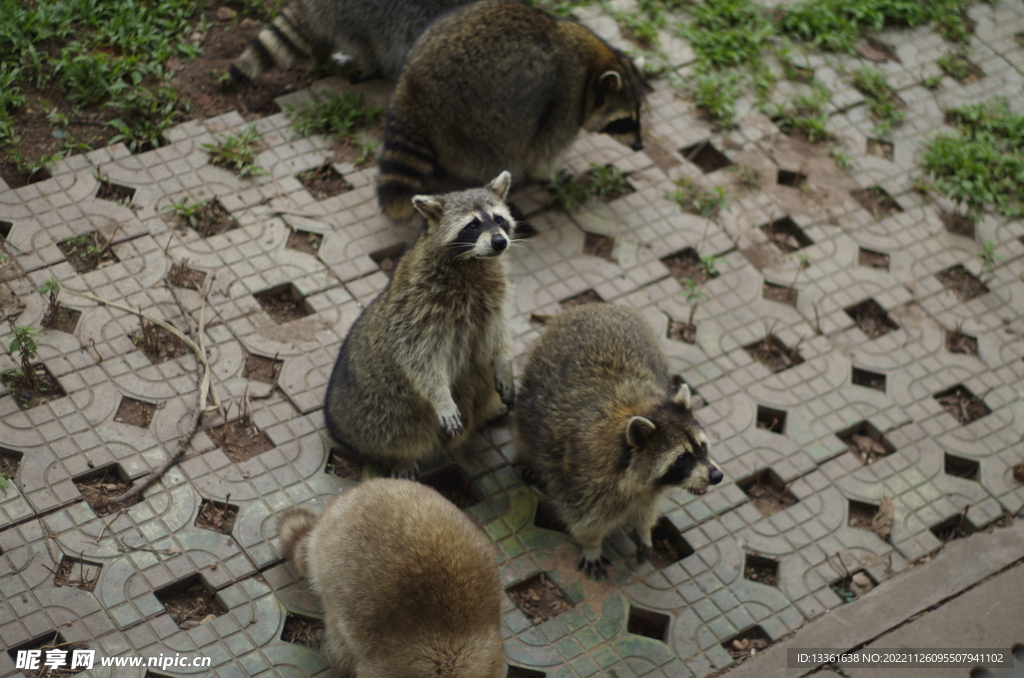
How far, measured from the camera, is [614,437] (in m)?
3.86

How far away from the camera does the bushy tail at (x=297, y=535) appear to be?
11.8 ft

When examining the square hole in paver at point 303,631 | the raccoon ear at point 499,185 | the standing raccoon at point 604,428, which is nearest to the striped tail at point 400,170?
the raccoon ear at point 499,185

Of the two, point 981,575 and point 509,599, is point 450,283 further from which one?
point 981,575

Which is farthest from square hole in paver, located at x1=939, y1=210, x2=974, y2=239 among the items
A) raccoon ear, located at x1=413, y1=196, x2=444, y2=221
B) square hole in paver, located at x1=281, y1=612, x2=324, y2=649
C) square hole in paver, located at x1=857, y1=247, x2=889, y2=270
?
square hole in paver, located at x1=281, y1=612, x2=324, y2=649

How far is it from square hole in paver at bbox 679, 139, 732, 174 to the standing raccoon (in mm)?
1787

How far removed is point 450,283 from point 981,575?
8.53 ft

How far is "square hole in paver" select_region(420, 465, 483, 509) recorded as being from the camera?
4.22 meters

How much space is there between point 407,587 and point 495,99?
305cm

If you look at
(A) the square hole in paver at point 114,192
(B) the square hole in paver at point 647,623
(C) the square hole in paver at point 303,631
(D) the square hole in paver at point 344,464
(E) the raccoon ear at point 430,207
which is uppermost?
(E) the raccoon ear at point 430,207

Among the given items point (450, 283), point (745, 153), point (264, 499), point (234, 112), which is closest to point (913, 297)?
point (745, 153)

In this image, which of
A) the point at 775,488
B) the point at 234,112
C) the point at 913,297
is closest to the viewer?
the point at 775,488

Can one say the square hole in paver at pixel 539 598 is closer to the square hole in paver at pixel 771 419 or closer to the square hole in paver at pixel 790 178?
the square hole in paver at pixel 771 419

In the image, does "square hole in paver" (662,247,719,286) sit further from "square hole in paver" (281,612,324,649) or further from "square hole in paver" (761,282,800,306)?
"square hole in paver" (281,612,324,649)

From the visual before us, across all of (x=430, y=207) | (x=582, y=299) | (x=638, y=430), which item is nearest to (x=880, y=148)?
(x=582, y=299)
